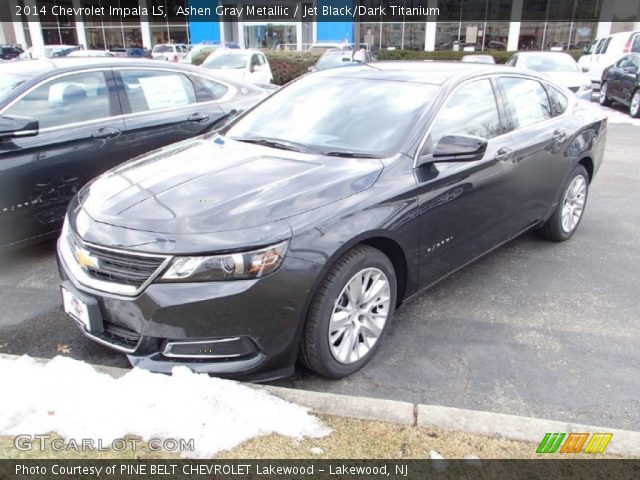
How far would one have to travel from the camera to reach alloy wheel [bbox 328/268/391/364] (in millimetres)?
2811

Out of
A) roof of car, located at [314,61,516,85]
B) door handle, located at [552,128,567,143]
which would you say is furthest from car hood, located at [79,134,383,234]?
door handle, located at [552,128,567,143]

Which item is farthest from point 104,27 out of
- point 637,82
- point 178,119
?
point 178,119

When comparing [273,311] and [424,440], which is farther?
[273,311]

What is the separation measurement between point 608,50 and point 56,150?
750 inches

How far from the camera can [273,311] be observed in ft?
8.23

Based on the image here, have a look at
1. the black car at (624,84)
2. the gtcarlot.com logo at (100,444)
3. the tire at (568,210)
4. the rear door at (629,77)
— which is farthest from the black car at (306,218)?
the rear door at (629,77)

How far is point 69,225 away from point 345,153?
5.31ft

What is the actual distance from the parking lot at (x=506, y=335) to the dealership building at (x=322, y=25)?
27.8 m

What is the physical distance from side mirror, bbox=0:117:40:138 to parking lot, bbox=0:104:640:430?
3.58 ft

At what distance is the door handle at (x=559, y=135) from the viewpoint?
4.40 meters

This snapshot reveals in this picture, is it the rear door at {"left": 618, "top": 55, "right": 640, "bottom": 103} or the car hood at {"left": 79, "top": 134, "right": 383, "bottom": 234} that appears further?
the rear door at {"left": 618, "top": 55, "right": 640, "bottom": 103}

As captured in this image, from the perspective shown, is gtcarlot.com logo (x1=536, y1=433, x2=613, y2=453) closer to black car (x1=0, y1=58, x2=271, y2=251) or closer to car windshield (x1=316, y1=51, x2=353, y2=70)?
black car (x1=0, y1=58, x2=271, y2=251)

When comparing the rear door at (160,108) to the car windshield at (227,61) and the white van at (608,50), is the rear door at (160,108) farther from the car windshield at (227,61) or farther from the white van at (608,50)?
the white van at (608,50)

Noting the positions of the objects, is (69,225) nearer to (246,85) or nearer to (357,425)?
(357,425)
